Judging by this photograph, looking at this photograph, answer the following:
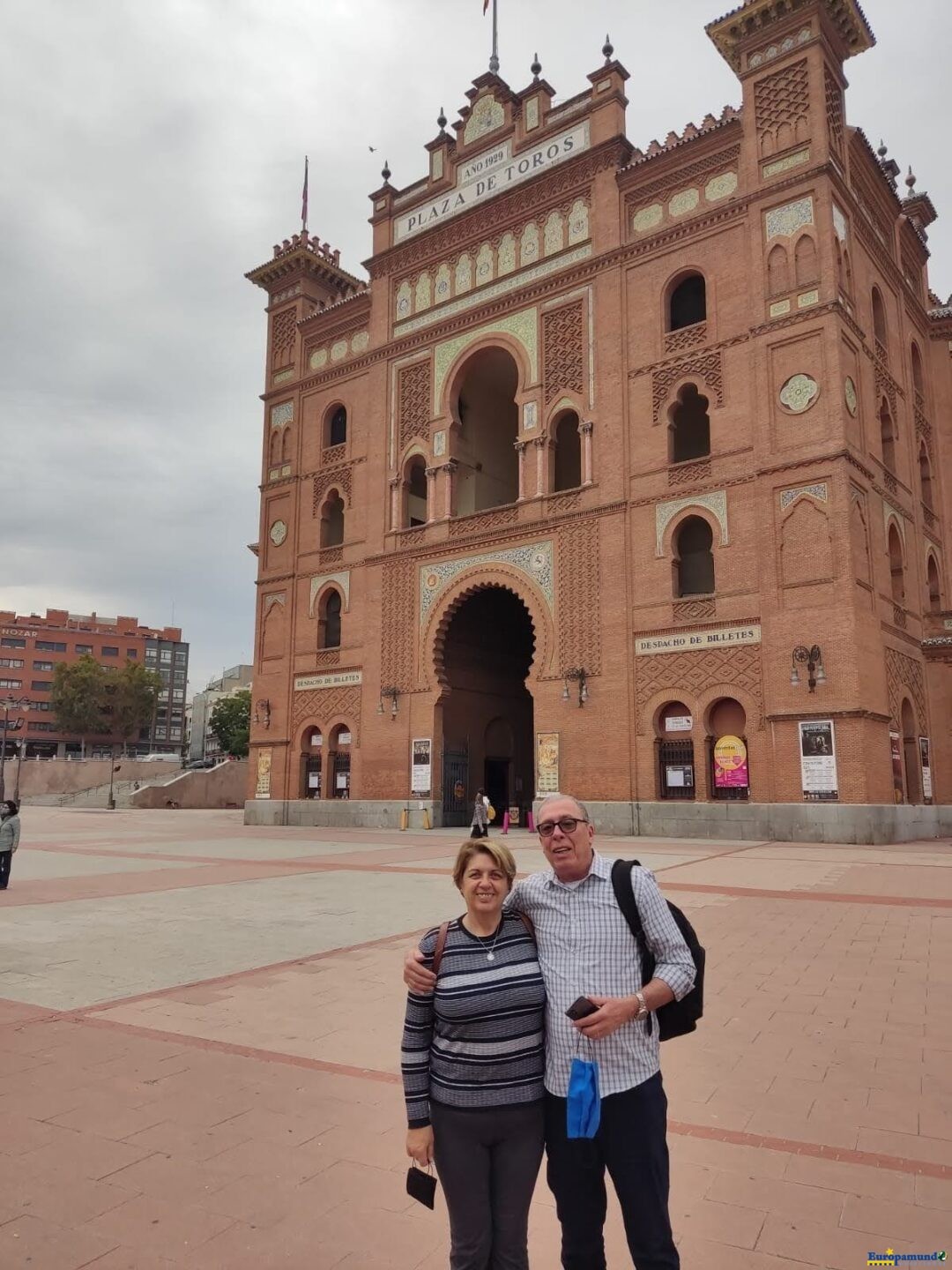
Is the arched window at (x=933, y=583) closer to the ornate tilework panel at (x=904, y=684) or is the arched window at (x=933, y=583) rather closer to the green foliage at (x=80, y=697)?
the ornate tilework panel at (x=904, y=684)

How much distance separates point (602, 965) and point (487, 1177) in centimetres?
62

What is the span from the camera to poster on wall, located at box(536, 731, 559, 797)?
78.4ft

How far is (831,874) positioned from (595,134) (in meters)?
21.9

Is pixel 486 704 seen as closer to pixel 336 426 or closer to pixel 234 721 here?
pixel 336 426

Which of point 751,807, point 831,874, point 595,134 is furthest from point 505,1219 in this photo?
point 595,134

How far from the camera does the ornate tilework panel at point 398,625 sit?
1100 inches

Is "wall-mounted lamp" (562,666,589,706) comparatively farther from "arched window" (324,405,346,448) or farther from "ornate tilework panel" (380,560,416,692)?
"arched window" (324,405,346,448)

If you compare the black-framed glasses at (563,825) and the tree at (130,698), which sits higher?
the tree at (130,698)

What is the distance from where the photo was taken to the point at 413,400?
29.6 m

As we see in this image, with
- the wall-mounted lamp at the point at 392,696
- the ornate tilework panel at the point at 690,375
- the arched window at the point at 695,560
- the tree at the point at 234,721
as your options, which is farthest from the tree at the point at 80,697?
the ornate tilework panel at the point at 690,375

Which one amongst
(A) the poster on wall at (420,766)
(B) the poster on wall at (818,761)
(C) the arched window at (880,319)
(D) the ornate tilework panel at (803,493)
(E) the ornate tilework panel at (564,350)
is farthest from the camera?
(A) the poster on wall at (420,766)

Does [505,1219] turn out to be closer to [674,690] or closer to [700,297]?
[674,690]

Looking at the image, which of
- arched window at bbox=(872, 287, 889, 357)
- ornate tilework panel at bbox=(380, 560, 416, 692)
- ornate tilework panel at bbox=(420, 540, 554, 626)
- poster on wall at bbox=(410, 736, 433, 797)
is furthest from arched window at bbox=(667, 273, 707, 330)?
poster on wall at bbox=(410, 736, 433, 797)

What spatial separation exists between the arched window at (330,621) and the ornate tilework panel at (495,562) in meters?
4.60
